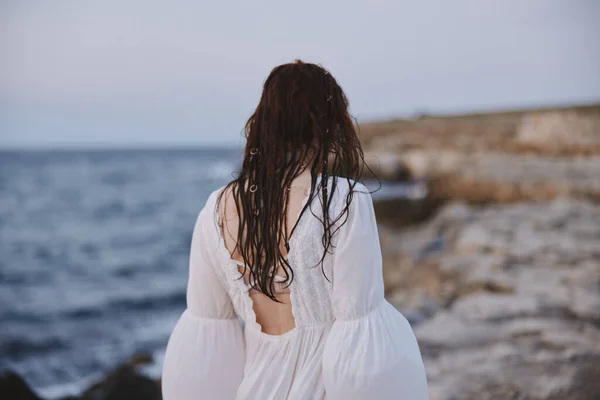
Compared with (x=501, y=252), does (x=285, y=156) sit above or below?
above

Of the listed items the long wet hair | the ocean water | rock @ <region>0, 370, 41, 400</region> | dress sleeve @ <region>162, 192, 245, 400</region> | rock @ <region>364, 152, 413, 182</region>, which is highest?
the long wet hair

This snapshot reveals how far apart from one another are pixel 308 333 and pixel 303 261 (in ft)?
0.70

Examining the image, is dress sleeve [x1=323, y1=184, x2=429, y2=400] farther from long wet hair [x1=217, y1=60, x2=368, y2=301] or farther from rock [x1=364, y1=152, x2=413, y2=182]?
rock [x1=364, y1=152, x2=413, y2=182]

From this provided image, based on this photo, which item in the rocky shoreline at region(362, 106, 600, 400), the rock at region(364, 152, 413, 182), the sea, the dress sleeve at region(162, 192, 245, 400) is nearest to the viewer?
the dress sleeve at region(162, 192, 245, 400)

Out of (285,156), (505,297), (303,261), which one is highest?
(285,156)

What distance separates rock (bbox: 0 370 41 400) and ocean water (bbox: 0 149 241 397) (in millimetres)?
1331

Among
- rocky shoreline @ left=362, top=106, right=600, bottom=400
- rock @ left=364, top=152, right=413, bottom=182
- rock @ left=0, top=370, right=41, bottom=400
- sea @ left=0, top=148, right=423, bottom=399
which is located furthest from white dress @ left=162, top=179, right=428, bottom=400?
rock @ left=364, top=152, right=413, bottom=182

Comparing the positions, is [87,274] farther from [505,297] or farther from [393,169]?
[505,297]

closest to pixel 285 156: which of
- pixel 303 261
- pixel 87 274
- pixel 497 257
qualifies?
pixel 303 261

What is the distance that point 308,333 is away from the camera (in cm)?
150

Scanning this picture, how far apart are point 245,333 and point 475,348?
2788mm

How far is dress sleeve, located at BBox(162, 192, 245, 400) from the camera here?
1.60 metres

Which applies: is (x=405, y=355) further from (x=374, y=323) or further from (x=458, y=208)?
(x=458, y=208)

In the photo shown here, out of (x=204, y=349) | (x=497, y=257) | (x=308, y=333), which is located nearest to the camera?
(x=308, y=333)
